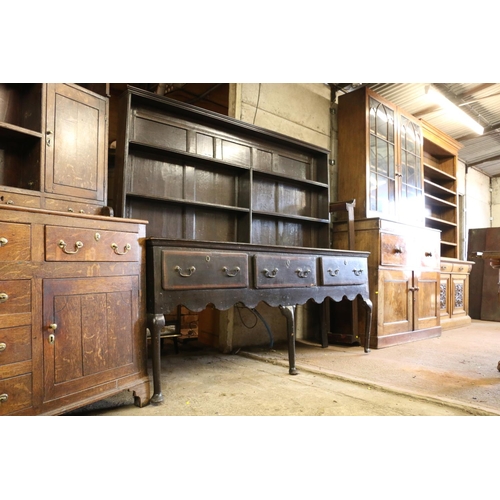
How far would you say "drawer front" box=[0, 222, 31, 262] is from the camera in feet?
3.97

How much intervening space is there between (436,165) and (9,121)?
5.54 metres

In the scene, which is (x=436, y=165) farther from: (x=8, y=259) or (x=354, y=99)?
(x=8, y=259)

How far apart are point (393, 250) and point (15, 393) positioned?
118 inches

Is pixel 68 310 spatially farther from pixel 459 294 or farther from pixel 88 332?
pixel 459 294

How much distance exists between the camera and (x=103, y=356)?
148 centimetres

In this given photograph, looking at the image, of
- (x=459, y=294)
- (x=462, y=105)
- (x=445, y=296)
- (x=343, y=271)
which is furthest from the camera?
(x=462, y=105)

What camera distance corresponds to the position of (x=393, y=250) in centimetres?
324

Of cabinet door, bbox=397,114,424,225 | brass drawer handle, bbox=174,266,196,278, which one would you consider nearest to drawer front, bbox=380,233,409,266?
cabinet door, bbox=397,114,424,225

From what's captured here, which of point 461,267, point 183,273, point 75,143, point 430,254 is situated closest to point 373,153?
point 430,254

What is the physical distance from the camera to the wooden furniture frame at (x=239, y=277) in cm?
170

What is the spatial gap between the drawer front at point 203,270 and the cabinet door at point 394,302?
161cm

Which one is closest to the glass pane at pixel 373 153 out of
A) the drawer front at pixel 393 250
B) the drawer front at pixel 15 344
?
the drawer front at pixel 393 250

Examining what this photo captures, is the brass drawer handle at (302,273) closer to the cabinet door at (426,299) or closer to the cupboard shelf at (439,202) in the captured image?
the cabinet door at (426,299)

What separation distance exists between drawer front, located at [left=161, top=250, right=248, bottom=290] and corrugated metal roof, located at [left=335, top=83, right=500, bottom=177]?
3381 millimetres
